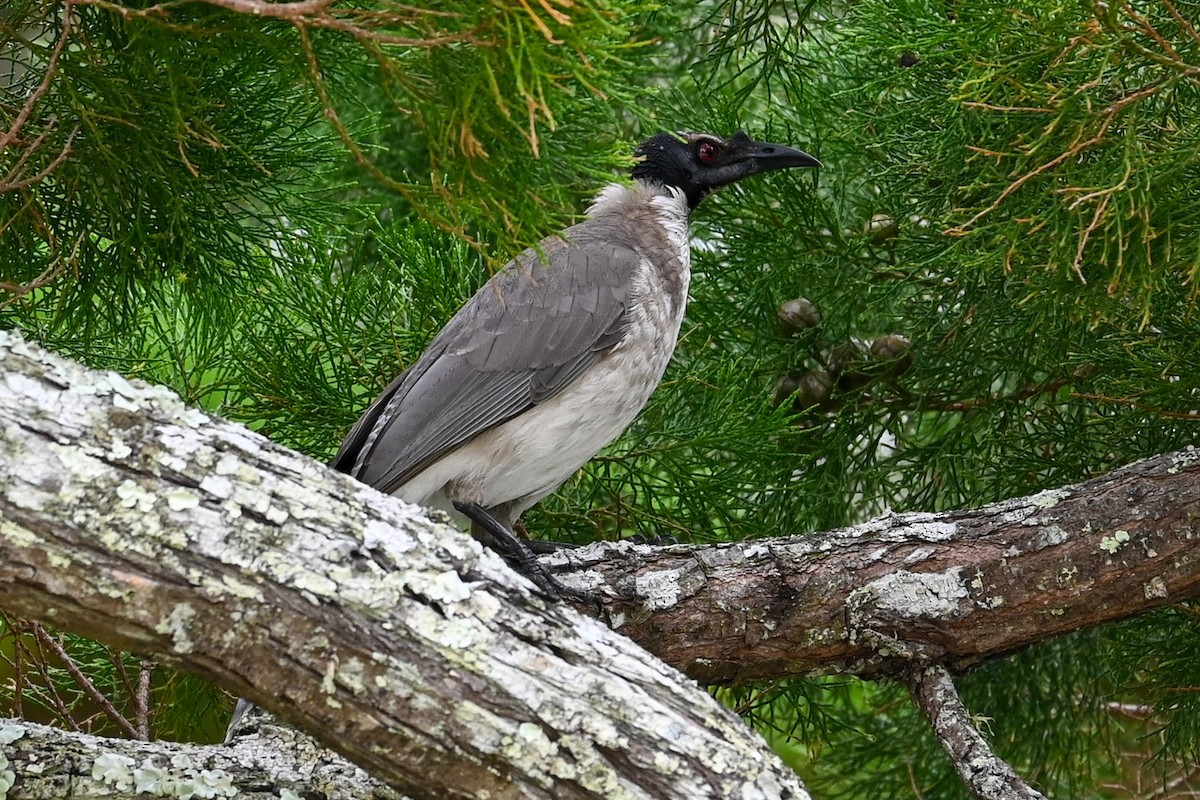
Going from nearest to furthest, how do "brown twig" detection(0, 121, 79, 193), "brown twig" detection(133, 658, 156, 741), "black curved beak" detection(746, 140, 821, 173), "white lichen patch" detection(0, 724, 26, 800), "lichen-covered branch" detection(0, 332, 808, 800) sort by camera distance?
"lichen-covered branch" detection(0, 332, 808, 800) → "white lichen patch" detection(0, 724, 26, 800) → "brown twig" detection(0, 121, 79, 193) → "brown twig" detection(133, 658, 156, 741) → "black curved beak" detection(746, 140, 821, 173)

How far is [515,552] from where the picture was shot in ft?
9.52

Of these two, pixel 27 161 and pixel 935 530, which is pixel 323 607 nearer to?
pixel 27 161

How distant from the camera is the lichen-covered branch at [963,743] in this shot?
92.3 inches

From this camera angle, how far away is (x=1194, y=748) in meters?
3.21

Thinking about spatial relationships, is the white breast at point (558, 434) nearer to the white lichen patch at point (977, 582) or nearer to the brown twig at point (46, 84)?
the white lichen patch at point (977, 582)

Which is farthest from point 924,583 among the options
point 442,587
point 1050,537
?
point 442,587

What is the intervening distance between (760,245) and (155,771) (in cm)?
221

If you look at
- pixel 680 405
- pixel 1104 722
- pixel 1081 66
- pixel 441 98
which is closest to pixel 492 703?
pixel 441 98

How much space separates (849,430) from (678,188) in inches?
32.4

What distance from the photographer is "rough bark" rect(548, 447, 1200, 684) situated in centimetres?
268

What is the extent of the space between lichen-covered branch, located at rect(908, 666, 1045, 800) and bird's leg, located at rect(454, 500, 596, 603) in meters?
0.71

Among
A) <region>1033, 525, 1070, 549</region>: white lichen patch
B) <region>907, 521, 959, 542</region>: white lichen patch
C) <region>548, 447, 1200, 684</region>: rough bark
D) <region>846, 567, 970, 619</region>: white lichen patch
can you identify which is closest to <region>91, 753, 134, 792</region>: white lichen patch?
<region>548, 447, 1200, 684</region>: rough bark

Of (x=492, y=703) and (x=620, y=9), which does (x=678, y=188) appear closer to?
(x=620, y=9)

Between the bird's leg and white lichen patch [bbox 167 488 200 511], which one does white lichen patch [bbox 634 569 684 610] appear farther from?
white lichen patch [bbox 167 488 200 511]
